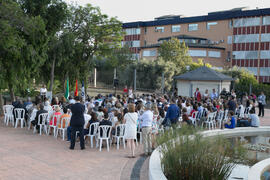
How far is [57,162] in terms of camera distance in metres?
7.79

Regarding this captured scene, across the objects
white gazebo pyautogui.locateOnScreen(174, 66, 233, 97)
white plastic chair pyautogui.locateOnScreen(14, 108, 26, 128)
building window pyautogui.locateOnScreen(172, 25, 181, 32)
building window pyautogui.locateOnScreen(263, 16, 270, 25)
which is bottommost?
white plastic chair pyautogui.locateOnScreen(14, 108, 26, 128)

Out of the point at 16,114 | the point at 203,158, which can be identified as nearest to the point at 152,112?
the point at 203,158

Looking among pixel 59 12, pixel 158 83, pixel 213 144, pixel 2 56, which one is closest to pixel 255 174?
pixel 213 144

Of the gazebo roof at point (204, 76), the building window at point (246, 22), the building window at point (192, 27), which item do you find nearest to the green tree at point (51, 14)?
the gazebo roof at point (204, 76)

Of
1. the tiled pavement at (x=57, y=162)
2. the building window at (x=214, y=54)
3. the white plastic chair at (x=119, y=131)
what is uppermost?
the building window at (x=214, y=54)

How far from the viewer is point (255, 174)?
6160 mm

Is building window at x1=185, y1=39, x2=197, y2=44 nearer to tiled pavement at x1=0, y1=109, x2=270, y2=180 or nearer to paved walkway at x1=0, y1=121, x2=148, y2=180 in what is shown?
tiled pavement at x1=0, y1=109, x2=270, y2=180

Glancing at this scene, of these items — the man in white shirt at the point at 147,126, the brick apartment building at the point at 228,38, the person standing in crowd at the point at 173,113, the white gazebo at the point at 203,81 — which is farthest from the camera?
the brick apartment building at the point at 228,38

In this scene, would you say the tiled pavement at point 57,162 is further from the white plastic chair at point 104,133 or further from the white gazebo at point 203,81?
the white gazebo at point 203,81

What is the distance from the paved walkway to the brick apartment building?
163ft

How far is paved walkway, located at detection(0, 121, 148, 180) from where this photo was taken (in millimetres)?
6828

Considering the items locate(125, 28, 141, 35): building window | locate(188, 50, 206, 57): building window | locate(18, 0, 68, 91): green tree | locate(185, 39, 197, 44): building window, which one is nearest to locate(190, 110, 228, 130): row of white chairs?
locate(18, 0, 68, 91): green tree

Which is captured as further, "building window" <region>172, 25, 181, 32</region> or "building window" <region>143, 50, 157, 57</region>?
"building window" <region>172, 25, 181, 32</region>

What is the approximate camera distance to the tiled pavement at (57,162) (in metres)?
6.81
